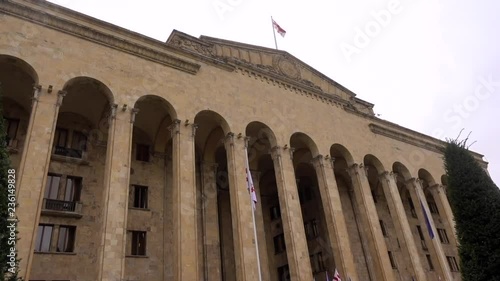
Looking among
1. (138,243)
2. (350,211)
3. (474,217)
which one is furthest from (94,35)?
(350,211)

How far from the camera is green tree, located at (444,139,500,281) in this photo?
14.9 metres

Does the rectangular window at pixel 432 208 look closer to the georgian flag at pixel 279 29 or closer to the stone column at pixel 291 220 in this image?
the stone column at pixel 291 220

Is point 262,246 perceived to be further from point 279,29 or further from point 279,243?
point 279,29

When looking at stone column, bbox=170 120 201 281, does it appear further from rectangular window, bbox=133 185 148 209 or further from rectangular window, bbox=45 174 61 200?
rectangular window, bbox=45 174 61 200

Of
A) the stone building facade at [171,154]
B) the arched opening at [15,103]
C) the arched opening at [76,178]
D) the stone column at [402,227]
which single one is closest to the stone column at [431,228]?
the stone building facade at [171,154]

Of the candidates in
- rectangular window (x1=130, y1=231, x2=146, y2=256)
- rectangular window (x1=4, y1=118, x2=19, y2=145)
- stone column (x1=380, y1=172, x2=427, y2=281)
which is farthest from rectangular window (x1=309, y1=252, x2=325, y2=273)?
rectangular window (x1=4, y1=118, x2=19, y2=145)

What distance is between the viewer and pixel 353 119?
31453 millimetres

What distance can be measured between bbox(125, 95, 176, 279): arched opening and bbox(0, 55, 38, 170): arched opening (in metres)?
5.73

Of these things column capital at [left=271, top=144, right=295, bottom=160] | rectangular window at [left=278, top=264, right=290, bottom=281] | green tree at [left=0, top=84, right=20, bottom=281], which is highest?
column capital at [left=271, top=144, right=295, bottom=160]

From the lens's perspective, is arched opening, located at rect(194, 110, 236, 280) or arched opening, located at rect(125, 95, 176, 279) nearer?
arched opening, located at rect(125, 95, 176, 279)

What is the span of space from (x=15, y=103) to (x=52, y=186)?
198 inches

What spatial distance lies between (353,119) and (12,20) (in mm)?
24083

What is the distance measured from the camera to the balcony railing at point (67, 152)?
2148 centimetres

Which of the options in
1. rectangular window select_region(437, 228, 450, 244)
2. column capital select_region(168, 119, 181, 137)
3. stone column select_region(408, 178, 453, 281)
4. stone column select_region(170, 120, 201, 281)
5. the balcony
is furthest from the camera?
rectangular window select_region(437, 228, 450, 244)
